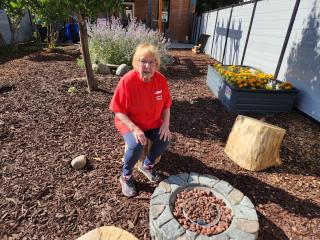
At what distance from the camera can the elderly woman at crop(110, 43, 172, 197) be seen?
2.30 metres

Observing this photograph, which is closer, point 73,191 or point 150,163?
point 73,191

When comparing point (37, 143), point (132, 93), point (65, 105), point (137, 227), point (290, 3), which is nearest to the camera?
point (137, 227)

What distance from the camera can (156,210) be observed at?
193cm

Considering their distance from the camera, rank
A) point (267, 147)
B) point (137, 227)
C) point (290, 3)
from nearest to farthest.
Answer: point (137, 227) < point (267, 147) < point (290, 3)

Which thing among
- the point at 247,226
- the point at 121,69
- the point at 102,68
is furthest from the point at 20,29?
the point at 247,226

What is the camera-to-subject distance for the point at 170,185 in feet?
7.13

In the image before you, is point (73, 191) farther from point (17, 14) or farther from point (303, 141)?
point (17, 14)

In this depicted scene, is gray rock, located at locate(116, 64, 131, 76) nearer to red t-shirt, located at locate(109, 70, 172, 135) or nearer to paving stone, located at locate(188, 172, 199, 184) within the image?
red t-shirt, located at locate(109, 70, 172, 135)

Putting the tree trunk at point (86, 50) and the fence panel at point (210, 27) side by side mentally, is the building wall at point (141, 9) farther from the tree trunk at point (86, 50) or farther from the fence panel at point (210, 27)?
the tree trunk at point (86, 50)

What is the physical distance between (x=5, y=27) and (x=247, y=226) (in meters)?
13.9

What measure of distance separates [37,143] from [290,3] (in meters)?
5.62

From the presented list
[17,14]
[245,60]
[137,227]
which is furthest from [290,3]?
[17,14]

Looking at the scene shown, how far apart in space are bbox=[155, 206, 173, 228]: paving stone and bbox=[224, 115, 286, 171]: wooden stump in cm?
148

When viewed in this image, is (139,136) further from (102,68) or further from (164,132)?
(102,68)
